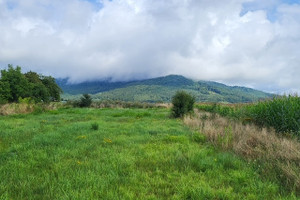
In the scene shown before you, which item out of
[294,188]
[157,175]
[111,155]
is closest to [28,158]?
[111,155]

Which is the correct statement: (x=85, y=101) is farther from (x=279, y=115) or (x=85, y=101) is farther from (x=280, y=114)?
(x=280, y=114)

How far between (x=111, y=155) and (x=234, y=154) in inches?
155

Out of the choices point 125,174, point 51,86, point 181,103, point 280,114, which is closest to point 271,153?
point 125,174

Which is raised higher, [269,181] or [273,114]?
[273,114]

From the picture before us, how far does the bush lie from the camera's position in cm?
2091

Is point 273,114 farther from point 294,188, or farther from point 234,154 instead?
point 294,188

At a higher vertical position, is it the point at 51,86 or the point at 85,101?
the point at 51,86

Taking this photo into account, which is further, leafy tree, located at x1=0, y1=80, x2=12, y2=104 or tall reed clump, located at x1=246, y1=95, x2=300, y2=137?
leafy tree, located at x1=0, y1=80, x2=12, y2=104

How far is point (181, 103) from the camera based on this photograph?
21000 mm

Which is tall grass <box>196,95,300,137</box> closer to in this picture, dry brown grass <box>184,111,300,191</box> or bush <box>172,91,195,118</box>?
dry brown grass <box>184,111,300,191</box>

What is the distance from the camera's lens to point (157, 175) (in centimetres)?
503

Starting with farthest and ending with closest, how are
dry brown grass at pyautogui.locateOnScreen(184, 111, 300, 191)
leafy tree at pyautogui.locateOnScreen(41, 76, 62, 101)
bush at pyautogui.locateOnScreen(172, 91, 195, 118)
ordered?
1. leafy tree at pyautogui.locateOnScreen(41, 76, 62, 101)
2. bush at pyautogui.locateOnScreen(172, 91, 195, 118)
3. dry brown grass at pyautogui.locateOnScreen(184, 111, 300, 191)

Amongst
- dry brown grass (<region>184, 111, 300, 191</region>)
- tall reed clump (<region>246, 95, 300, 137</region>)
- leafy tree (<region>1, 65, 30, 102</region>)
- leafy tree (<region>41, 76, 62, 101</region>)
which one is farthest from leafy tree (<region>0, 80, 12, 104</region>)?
tall reed clump (<region>246, 95, 300, 137</region>)

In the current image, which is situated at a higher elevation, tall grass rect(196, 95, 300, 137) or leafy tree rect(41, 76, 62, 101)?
leafy tree rect(41, 76, 62, 101)
